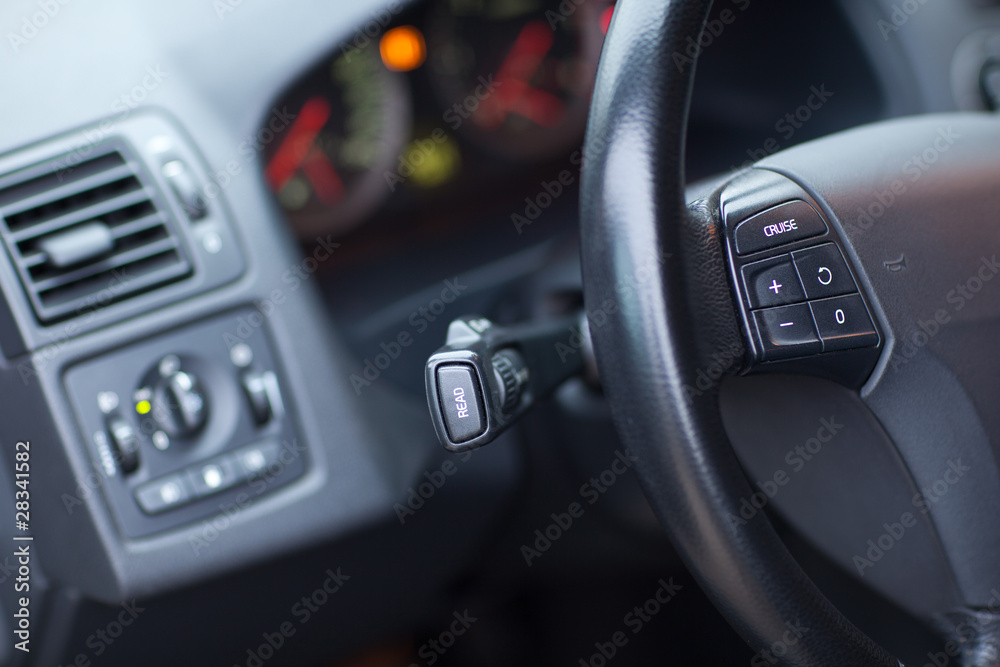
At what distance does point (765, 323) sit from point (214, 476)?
580 mm

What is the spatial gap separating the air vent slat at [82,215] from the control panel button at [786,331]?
63cm

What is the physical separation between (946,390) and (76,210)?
865 mm

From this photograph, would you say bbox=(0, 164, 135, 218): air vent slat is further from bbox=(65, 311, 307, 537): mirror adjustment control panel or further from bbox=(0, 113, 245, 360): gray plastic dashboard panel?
bbox=(65, 311, 307, 537): mirror adjustment control panel

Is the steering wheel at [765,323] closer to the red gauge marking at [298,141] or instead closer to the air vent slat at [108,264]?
the air vent slat at [108,264]

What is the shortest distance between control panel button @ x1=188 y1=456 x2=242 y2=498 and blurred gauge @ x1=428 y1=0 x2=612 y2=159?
869 mm

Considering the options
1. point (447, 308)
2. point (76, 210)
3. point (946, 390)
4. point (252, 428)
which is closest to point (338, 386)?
point (252, 428)

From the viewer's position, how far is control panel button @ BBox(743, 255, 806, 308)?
24.7 inches

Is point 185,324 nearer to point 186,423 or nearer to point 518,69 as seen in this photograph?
point 186,423

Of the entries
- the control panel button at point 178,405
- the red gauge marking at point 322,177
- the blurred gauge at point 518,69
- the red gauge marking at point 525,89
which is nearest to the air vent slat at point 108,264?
the control panel button at point 178,405

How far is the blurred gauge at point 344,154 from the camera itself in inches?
54.9

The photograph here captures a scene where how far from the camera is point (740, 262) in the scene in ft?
2.07

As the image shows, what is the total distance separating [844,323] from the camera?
66 cm

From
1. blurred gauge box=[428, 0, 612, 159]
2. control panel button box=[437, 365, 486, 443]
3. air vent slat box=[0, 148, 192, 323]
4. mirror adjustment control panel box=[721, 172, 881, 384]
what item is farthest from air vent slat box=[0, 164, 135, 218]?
blurred gauge box=[428, 0, 612, 159]

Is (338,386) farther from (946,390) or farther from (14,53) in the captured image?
(946,390)
